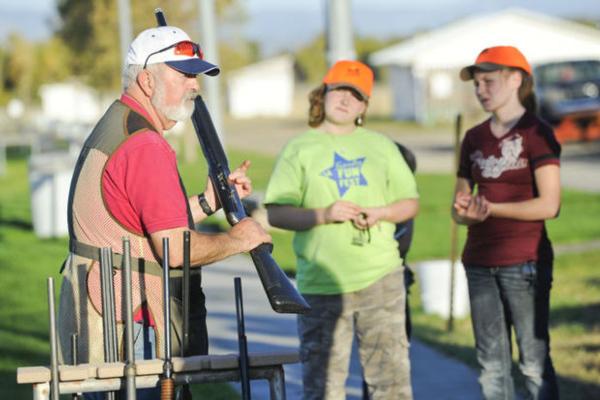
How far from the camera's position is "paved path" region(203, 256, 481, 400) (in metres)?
7.83

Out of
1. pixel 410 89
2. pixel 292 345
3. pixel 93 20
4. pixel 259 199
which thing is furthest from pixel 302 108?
pixel 292 345

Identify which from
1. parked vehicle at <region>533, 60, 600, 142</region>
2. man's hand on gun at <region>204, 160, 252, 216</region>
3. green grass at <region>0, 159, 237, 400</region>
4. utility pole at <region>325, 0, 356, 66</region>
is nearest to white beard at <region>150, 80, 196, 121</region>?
man's hand on gun at <region>204, 160, 252, 216</region>

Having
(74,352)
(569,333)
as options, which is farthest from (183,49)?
(569,333)

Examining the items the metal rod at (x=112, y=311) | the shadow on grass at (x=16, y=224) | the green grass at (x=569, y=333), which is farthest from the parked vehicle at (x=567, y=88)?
the metal rod at (x=112, y=311)

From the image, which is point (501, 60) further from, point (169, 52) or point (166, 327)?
point (166, 327)

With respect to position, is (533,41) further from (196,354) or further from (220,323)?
(196,354)

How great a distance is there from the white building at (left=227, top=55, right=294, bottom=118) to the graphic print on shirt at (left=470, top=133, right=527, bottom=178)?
91.4 metres

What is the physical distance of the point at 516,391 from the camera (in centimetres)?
775

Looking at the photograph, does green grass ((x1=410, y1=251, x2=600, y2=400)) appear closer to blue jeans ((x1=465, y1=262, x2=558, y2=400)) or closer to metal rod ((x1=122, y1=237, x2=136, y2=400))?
blue jeans ((x1=465, y1=262, x2=558, y2=400))

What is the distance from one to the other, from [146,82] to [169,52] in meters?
0.14

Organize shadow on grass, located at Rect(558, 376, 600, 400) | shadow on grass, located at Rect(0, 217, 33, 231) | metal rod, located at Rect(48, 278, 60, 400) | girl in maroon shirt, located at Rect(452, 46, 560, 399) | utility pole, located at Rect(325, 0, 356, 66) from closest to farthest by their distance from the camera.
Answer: metal rod, located at Rect(48, 278, 60, 400) < girl in maroon shirt, located at Rect(452, 46, 560, 399) < shadow on grass, located at Rect(558, 376, 600, 400) < utility pole, located at Rect(325, 0, 356, 66) < shadow on grass, located at Rect(0, 217, 33, 231)

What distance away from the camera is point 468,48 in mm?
60594

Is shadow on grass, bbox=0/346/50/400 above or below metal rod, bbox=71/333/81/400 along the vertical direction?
below

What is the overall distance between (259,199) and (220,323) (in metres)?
5.97
